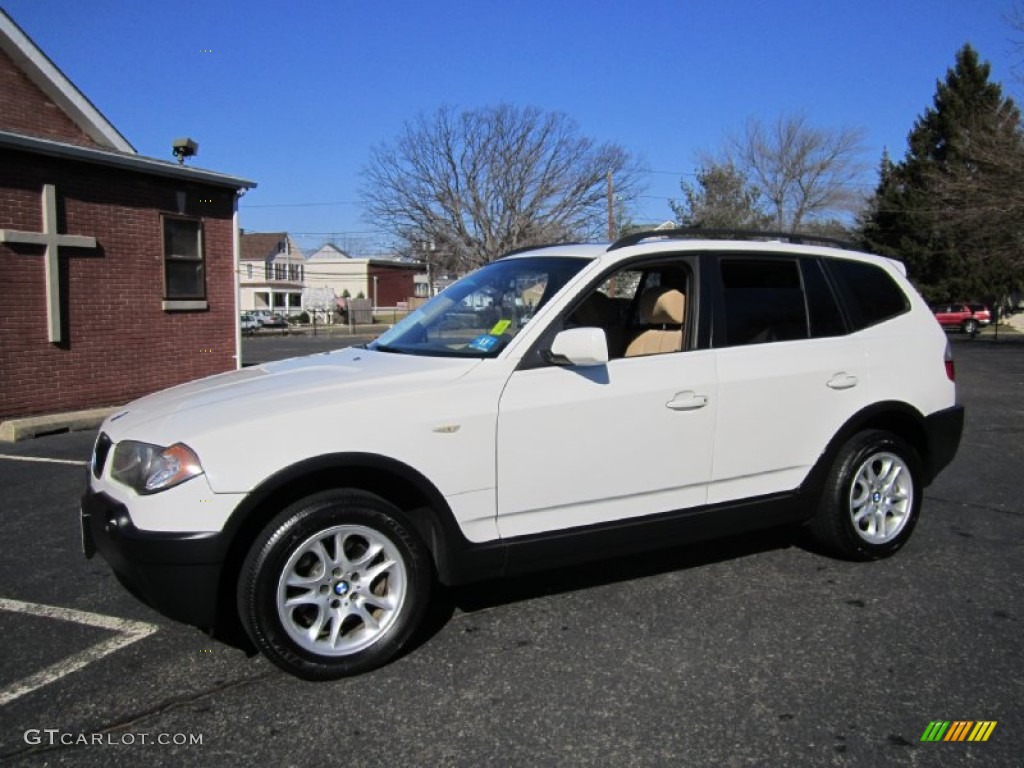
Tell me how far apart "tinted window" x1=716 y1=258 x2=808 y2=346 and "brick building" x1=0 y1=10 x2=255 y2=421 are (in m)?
8.89

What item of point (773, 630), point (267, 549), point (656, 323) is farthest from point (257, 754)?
point (656, 323)

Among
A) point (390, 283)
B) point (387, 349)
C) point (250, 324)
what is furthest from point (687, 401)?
point (390, 283)

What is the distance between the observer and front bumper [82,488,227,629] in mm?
2883

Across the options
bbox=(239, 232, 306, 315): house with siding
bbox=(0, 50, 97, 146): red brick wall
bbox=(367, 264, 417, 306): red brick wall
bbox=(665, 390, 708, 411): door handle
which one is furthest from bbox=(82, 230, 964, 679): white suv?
bbox=(367, 264, 417, 306): red brick wall

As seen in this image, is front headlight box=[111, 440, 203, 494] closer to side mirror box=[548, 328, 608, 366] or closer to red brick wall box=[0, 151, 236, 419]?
side mirror box=[548, 328, 608, 366]

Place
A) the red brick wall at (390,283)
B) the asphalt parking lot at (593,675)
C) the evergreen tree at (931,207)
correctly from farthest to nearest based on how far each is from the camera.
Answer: the red brick wall at (390,283) → the evergreen tree at (931,207) → the asphalt parking lot at (593,675)

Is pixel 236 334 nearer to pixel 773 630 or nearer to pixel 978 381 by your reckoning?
pixel 773 630

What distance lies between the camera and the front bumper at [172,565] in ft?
9.46

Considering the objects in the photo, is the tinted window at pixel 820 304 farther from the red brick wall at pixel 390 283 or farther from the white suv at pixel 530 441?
the red brick wall at pixel 390 283

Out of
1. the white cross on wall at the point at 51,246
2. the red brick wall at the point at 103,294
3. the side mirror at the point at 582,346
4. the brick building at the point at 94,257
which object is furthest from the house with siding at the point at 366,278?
the side mirror at the point at 582,346

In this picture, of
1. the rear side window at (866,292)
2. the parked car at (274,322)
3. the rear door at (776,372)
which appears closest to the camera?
the rear door at (776,372)

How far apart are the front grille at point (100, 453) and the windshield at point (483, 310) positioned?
1352 mm

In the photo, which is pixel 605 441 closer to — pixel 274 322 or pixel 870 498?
pixel 870 498

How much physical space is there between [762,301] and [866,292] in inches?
32.5
